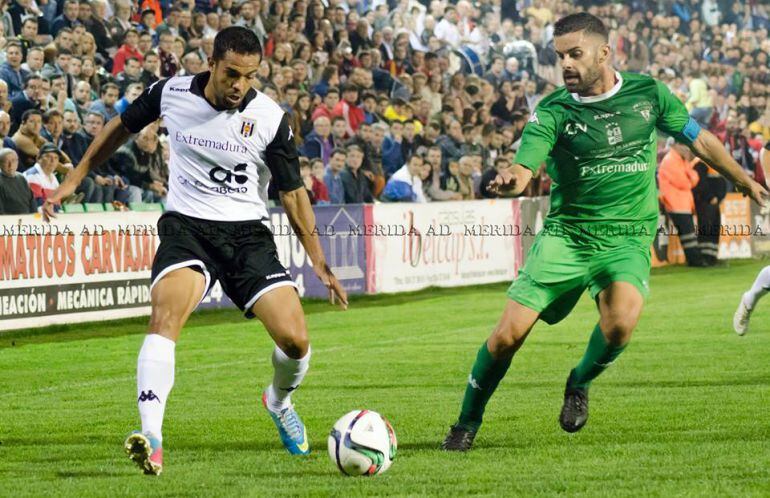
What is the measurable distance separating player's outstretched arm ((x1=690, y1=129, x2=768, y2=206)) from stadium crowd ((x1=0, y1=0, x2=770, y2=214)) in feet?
31.3

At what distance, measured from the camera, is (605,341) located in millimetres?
7832

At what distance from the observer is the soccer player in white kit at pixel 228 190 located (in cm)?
722

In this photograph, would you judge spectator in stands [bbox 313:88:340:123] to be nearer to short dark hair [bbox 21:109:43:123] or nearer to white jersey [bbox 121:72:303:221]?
short dark hair [bbox 21:109:43:123]

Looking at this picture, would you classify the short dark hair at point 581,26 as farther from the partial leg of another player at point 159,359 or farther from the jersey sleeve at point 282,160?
the partial leg of another player at point 159,359

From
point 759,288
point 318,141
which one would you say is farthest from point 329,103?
point 759,288

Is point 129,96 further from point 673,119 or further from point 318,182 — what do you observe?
point 673,119

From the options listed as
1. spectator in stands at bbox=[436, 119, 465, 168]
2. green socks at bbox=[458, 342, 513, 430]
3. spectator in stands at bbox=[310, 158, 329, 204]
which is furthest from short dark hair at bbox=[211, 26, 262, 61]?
spectator in stands at bbox=[436, 119, 465, 168]

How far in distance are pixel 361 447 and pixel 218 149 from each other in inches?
66.6

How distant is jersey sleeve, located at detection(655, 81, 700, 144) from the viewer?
7.95 meters

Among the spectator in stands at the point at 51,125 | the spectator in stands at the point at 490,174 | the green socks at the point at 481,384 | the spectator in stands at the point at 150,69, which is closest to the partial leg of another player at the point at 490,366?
the green socks at the point at 481,384

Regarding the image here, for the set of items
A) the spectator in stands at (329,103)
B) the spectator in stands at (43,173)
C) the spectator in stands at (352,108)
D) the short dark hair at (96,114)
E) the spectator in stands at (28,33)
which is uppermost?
the spectator in stands at (28,33)

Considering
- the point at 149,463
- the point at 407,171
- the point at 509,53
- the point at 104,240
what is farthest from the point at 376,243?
the point at 149,463

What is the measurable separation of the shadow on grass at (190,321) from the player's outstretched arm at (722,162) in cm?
873

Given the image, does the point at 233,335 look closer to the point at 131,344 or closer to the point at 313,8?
the point at 131,344
